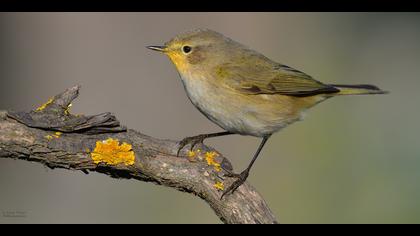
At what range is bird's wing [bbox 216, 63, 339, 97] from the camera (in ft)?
16.9

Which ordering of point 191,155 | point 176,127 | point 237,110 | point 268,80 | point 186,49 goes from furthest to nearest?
point 176,127 < point 268,80 < point 186,49 < point 237,110 < point 191,155

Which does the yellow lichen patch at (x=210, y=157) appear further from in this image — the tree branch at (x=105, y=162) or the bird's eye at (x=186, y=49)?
the bird's eye at (x=186, y=49)

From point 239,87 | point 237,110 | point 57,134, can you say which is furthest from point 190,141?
point 57,134

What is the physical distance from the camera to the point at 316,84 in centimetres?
544

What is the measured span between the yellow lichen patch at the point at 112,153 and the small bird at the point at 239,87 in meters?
0.68

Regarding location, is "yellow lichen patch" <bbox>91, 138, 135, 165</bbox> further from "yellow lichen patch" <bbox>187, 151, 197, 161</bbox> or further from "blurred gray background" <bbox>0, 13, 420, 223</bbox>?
"blurred gray background" <bbox>0, 13, 420, 223</bbox>

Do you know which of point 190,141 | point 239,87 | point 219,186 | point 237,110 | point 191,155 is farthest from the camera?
point 239,87

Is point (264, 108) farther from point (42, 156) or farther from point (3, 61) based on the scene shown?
point (3, 61)

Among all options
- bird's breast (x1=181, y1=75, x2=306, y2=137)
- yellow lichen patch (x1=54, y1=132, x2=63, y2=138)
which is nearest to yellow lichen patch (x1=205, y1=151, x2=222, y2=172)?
bird's breast (x1=181, y1=75, x2=306, y2=137)

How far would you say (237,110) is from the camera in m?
4.95

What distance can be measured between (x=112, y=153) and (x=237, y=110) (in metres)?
1.31

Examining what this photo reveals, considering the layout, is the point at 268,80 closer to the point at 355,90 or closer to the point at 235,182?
the point at 355,90

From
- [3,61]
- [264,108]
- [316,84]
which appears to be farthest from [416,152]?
[3,61]

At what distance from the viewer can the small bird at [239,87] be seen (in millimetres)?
4957
